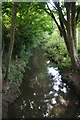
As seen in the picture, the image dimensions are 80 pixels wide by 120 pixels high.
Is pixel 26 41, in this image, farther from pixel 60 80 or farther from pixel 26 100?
pixel 26 100

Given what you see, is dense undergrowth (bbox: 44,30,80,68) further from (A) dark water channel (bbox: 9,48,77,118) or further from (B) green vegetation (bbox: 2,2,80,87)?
(A) dark water channel (bbox: 9,48,77,118)

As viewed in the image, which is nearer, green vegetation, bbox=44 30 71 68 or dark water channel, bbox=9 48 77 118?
dark water channel, bbox=9 48 77 118

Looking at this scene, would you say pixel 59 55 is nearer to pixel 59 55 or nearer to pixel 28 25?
pixel 59 55

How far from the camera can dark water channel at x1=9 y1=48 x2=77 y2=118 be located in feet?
18.6

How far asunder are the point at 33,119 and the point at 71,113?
1592 millimetres

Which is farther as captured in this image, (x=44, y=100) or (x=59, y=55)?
(x=59, y=55)

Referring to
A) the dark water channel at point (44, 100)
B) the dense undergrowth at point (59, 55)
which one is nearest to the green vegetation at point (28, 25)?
the dense undergrowth at point (59, 55)

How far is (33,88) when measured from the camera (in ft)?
26.5

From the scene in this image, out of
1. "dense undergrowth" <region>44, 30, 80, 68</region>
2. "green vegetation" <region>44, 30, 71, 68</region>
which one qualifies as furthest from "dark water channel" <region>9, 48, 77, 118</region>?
"green vegetation" <region>44, 30, 71, 68</region>

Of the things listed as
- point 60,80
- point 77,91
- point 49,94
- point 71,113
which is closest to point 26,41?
point 60,80

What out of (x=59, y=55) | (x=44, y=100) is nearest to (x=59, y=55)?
(x=59, y=55)

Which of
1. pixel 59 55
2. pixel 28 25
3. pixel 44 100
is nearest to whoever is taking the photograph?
pixel 44 100

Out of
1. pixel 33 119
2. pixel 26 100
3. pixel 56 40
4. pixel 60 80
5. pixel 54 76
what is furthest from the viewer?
pixel 56 40

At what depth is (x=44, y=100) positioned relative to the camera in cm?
675
